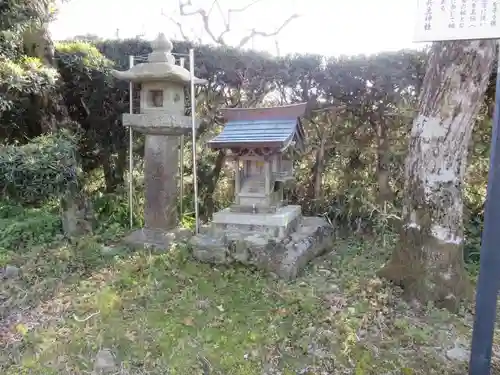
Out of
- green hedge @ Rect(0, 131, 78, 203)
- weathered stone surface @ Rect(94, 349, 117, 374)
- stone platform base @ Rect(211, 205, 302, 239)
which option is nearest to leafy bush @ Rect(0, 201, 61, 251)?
green hedge @ Rect(0, 131, 78, 203)

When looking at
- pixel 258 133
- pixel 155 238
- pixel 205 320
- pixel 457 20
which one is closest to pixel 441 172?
pixel 457 20

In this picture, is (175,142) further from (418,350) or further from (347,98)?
(418,350)

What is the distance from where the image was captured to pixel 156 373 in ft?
10.0

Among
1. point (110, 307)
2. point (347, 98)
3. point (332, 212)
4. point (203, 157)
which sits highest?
point (347, 98)

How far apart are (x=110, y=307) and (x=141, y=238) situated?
1.62 meters

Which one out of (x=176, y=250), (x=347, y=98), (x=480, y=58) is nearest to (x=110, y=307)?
(x=176, y=250)

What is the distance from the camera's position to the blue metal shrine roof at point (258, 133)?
457 centimetres

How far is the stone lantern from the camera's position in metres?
5.05

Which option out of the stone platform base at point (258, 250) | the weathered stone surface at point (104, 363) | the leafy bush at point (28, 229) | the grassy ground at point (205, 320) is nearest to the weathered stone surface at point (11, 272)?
the grassy ground at point (205, 320)

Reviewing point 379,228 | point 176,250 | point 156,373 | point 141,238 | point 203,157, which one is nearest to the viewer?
point 156,373

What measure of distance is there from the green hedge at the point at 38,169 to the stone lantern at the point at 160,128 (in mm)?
917

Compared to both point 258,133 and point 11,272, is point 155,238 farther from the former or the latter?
point 258,133

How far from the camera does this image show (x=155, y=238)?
5223 mm

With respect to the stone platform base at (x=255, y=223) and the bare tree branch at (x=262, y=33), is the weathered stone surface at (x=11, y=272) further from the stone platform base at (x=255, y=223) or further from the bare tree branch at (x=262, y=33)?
the bare tree branch at (x=262, y=33)
